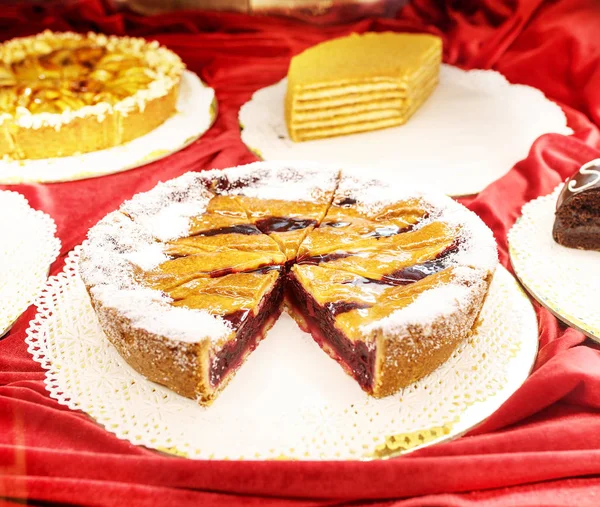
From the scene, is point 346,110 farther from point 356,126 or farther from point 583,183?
point 583,183

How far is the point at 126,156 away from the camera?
2.76 metres

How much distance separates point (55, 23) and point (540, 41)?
3.10m

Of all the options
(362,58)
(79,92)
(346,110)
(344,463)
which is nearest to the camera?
(344,463)

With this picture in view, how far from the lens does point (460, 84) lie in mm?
3637

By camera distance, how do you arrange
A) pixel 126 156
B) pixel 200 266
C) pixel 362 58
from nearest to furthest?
pixel 200 266 → pixel 126 156 → pixel 362 58

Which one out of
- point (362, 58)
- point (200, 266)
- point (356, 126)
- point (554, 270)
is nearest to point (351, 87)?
point (356, 126)

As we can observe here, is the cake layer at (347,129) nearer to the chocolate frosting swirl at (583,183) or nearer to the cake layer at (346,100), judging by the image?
the cake layer at (346,100)

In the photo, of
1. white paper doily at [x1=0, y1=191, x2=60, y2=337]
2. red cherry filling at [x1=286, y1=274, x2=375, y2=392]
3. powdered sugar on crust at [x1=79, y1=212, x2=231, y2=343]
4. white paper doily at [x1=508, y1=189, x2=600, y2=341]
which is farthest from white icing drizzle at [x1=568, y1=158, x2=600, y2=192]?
white paper doily at [x1=0, y1=191, x2=60, y2=337]

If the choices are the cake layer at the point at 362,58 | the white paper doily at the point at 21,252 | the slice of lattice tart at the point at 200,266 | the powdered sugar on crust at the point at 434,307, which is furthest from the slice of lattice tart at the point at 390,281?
the cake layer at the point at 362,58

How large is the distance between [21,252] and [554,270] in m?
1.82

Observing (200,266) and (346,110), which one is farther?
(346,110)

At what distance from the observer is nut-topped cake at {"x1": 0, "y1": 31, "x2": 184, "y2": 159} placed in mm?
2715

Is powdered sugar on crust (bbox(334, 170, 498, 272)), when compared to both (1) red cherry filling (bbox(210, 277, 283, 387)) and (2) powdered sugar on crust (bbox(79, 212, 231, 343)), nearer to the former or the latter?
(1) red cherry filling (bbox(210, 277, 283, 387))

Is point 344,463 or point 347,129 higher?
point 344,463
